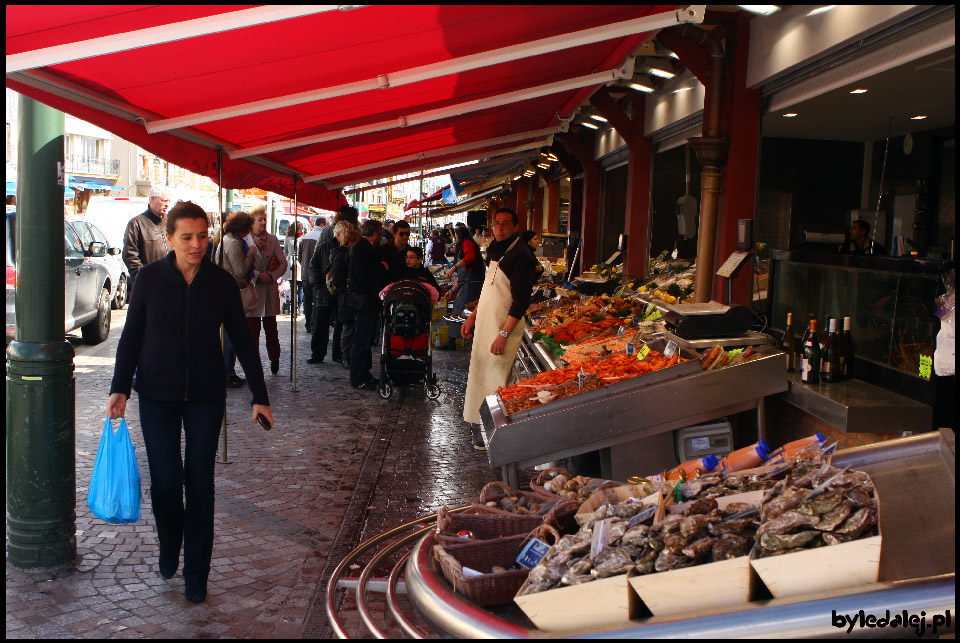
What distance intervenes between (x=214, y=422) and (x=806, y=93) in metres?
5.12

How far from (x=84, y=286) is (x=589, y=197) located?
9.07 m

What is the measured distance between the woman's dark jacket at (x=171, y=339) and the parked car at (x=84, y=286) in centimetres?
864

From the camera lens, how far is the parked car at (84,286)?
1211 centimetres

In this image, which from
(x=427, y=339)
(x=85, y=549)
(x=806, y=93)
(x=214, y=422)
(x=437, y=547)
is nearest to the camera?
(x=437, y=547)

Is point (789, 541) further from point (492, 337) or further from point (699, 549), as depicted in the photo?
point (492, 337)

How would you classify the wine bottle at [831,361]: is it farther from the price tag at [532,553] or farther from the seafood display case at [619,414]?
the price tag at [532,553]

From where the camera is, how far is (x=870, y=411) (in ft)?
14.4

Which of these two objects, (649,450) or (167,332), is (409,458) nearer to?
(649,450)

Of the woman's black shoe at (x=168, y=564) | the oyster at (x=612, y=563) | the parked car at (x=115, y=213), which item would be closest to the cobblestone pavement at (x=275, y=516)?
the woman's black shoe at (x=168, y=564)

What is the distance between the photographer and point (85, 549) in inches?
189

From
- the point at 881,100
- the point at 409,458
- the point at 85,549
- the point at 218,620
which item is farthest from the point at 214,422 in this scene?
the point at 881,100

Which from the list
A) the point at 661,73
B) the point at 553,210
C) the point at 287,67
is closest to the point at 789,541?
the point at 287,67

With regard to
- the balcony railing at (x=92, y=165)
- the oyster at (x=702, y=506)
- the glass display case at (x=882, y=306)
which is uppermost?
the balcony railing at (x=92, y=165)

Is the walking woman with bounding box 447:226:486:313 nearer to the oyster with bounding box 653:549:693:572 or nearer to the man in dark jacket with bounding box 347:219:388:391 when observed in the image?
the man in dark jacket with bounding box 347:219:388:391
